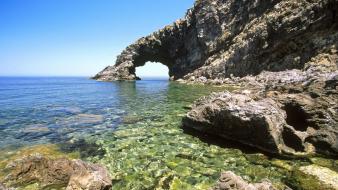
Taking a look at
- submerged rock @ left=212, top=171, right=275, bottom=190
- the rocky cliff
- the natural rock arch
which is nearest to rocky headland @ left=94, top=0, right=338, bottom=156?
the rocky cliff

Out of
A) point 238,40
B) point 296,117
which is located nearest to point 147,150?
point 296,117

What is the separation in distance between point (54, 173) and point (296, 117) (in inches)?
518

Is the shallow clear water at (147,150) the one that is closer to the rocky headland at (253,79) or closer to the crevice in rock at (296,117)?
the rocky headland at (253,79)

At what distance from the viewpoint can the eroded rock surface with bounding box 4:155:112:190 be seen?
9016 millimetres

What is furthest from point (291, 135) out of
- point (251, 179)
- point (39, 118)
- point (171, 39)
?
point (171, 39)

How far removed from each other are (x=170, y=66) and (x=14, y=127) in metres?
96.6

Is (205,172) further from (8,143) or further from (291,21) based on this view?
(291,21)

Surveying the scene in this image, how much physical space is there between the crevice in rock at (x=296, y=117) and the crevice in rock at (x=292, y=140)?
1611mm

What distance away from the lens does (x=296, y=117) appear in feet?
51.0

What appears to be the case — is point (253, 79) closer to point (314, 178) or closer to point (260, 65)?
point (260, 65)

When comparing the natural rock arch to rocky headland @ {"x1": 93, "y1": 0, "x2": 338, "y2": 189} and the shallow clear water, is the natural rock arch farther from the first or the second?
the shallow clear water

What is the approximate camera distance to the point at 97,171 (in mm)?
9430

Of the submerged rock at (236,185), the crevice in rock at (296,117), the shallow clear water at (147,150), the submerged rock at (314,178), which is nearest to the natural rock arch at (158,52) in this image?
the shallow clear water at (147,150)

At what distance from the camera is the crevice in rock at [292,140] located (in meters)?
13.1
